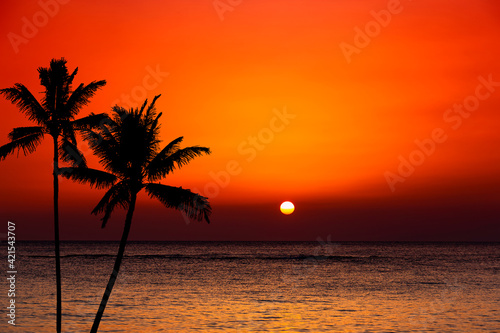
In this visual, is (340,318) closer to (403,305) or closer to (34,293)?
(403,305)

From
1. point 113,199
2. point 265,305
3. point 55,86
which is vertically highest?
point 55,86

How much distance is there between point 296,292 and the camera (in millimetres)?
60938

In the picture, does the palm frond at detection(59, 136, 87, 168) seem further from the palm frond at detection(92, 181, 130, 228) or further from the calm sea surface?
the calm sea surface

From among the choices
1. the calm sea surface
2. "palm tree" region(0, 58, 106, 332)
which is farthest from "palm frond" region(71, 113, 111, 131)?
the calm sea surface

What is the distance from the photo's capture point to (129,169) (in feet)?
87.8

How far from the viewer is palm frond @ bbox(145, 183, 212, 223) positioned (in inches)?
1034

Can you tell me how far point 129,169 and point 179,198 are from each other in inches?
102

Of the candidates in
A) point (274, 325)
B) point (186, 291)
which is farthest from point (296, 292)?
point (274, 325)

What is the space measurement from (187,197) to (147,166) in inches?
91.8

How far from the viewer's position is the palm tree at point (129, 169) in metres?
26.5

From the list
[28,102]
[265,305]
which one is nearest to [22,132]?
[28,102]

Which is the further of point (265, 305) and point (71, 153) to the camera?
point (265, 305)

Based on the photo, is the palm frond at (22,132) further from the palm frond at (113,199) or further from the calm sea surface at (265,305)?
the calm sea surface at (265,305)

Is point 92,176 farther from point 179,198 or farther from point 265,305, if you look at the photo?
point 265,305
